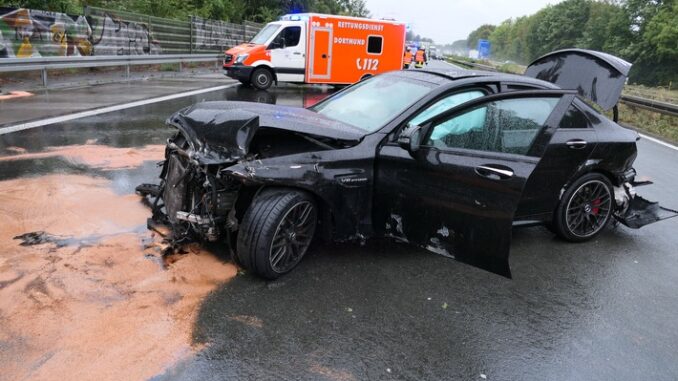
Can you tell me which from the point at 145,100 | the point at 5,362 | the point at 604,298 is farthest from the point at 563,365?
the point at 145,100

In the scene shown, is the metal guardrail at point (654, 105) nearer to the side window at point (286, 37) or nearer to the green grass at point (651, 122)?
the green grass at point (651, 122)

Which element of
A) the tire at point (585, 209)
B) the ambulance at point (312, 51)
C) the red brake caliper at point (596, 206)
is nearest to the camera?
the tire at point (585, 209)

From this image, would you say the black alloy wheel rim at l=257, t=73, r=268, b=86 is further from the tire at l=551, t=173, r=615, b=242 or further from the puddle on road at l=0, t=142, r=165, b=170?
the tire at l=551, t=173, r=615, b=242

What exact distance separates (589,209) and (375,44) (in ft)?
49.1

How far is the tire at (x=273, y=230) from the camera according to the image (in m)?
3.65

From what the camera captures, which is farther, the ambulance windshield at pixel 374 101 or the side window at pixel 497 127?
the ambulance windshield at pixel 374 101

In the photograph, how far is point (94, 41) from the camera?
17.2m

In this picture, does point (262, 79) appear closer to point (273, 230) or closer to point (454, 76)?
point (454, 76)

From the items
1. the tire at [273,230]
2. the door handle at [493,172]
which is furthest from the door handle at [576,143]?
the tire at [273,230]

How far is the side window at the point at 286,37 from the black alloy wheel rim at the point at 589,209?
44.9 ft

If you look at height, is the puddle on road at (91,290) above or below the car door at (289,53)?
below

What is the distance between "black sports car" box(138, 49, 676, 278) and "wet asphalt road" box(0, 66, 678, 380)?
30 cm

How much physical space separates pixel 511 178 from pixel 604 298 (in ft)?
4.30

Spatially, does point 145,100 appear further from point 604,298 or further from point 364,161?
point 604,298
